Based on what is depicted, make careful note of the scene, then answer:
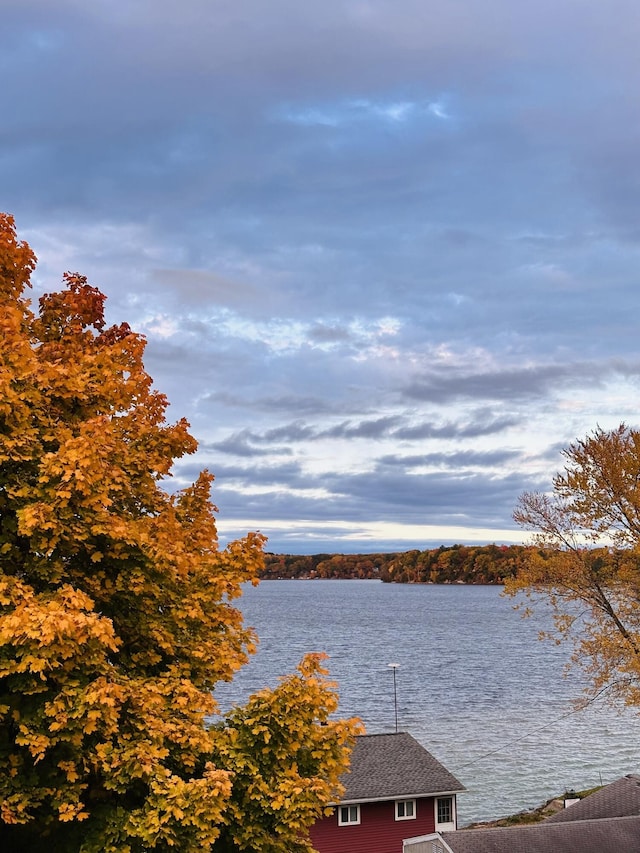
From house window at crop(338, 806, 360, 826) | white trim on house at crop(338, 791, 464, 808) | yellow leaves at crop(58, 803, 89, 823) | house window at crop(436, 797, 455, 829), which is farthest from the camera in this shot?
house window at crop(436, 797, 455, 829)

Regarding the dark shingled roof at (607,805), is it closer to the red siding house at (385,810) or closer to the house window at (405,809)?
the red siding house at (385,810)

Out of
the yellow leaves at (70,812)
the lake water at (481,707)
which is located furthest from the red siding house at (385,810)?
the yellow leaves at (70,812)

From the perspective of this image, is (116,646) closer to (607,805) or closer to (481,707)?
(607,805)

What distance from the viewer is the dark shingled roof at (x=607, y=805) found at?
111ft

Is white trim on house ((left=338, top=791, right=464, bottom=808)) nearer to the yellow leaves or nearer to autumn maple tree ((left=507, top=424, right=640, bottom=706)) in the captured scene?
autumn maple tree ((left=507, top=424, right=640, bottom=706))

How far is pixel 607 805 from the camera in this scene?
34094mm

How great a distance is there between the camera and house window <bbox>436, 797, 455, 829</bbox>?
112ft

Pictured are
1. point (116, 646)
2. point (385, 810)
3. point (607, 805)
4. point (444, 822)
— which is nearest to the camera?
point (116, 646)

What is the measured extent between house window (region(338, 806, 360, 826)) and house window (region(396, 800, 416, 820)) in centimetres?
176

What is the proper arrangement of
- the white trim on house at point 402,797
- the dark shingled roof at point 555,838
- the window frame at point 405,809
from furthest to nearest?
the window frame at point 405,809 < the white trim on house at point 402,797 < the dark shingled roof at point 555,838

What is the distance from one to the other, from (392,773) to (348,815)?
8.97ft

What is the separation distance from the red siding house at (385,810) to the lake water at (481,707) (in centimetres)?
769

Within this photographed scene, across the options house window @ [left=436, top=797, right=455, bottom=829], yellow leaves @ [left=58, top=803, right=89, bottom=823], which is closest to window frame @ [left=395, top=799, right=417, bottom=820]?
house window @ [left=436, top=797, right=455, bottom=829]

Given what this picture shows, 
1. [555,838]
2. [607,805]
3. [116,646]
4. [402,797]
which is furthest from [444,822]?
[116,646]
